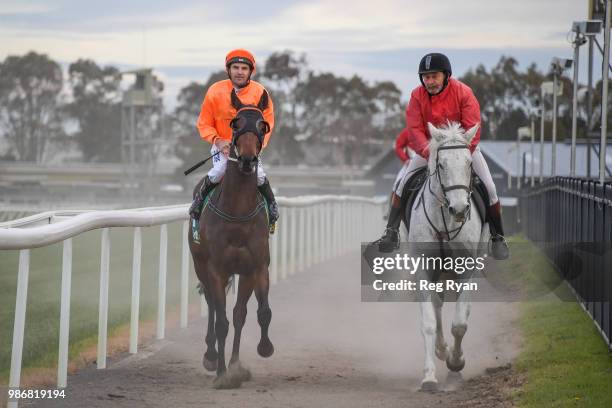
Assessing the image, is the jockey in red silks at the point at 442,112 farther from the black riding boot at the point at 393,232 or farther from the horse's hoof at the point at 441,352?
the horse's hoof at the point at 441,352

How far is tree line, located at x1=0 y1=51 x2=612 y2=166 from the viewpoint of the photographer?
3216 inches

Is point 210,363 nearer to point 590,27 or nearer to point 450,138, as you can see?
point 450,138

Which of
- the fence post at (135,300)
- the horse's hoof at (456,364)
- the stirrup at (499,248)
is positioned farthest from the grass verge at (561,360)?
the fence post at (135,300)

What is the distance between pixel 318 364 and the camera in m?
8.71

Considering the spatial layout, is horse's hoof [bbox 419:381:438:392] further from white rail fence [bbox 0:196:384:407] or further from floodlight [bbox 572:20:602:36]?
floodlight [bbox 572:20:602:36]

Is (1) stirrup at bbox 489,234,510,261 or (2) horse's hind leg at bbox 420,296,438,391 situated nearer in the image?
(2) horse's hind leg at bbox 420,296,438,391

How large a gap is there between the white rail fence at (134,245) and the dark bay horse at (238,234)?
765mm

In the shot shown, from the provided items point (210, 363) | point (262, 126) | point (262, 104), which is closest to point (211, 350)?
point (210, 363)

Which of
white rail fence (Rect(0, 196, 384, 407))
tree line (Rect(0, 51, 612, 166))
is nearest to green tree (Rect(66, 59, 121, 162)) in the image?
tree line (Rect(0, 51, 612, 166))

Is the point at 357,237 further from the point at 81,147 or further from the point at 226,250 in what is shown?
the point at 81,147

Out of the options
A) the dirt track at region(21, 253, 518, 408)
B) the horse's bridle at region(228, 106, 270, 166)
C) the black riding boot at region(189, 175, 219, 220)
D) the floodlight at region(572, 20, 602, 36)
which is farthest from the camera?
the floodlight at region(572, 20, 602, 36)

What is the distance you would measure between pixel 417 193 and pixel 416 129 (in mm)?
528

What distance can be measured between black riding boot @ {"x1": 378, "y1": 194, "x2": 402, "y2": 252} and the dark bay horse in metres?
1.20

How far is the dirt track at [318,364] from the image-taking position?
7.02m
